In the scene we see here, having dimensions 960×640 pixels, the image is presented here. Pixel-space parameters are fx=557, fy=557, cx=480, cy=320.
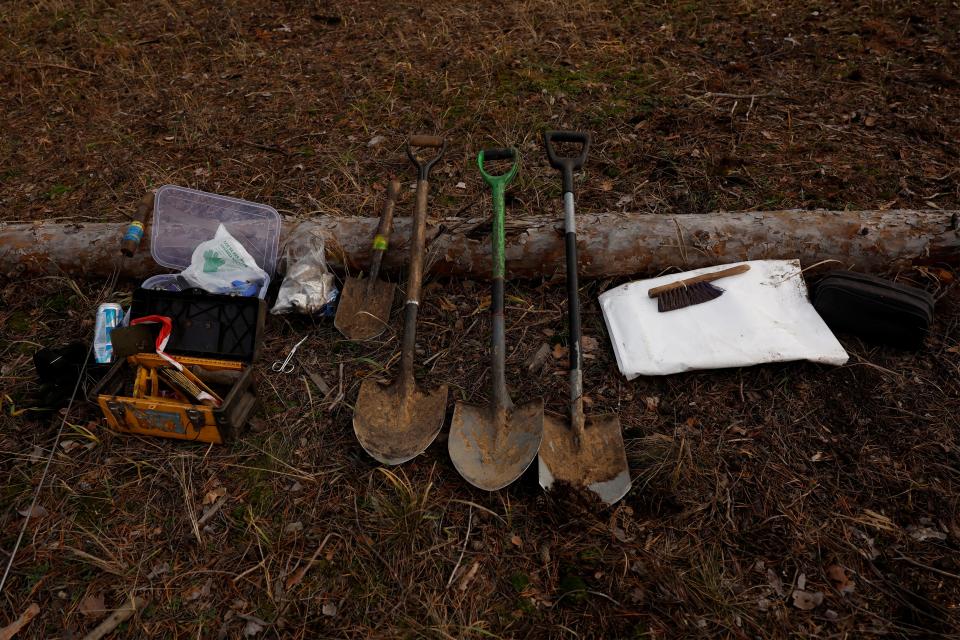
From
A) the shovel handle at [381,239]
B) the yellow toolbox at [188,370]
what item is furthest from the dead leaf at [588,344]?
the yellow toolbox at [188,370]

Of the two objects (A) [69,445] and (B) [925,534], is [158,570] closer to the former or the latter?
(A) [69,445]

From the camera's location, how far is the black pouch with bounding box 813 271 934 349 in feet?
8.49

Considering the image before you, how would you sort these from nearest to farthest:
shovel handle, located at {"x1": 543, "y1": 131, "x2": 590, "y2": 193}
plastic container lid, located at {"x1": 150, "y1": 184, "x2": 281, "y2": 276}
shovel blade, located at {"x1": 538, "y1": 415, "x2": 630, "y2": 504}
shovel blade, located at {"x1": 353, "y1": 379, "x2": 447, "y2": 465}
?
shovel blade, located at {"x1": 538, "y1": 415, "x2": 630, "y2": 504} → shovel blade, located at {"x1": 353, "y1": 379, "x2": 447, "y2": 465} → shovel handle, located at {"x1": 543, "y1": 131, "x2": 590, "y2": 193} → plastic container lid, located at {"x1": 150, "y1": 184, "x2": 281, "y2": 276}

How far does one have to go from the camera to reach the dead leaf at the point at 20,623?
6.51ft

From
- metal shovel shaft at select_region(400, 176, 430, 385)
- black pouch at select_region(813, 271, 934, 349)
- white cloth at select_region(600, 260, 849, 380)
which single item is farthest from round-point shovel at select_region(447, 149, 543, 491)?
black pouch at select_region(813, 271, 934, 349)

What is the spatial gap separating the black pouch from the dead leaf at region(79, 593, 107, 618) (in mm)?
3357

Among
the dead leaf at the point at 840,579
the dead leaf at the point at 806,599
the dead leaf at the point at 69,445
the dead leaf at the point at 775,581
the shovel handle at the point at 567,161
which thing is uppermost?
the shovel handle at the point at 567,161

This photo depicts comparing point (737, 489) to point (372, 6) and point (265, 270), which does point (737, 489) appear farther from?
point (372, 6)

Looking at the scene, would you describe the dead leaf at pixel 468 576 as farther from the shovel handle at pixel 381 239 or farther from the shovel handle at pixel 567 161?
the shovel handle at pixel 567 161

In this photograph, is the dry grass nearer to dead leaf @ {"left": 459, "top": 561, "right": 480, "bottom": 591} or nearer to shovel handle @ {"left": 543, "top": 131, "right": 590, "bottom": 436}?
dead leaf @ {"left": 459, "top": 561, "right": 480, "bottom": 591}

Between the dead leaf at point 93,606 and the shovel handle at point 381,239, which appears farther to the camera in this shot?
the shovel handle at point 381,239

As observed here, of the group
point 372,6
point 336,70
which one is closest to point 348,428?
point 336,70

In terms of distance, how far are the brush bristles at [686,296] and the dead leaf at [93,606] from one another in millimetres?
2715

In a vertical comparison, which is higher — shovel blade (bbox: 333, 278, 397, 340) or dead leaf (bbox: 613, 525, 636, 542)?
shovel blade (bbox: 333, 278, 397, 340)
